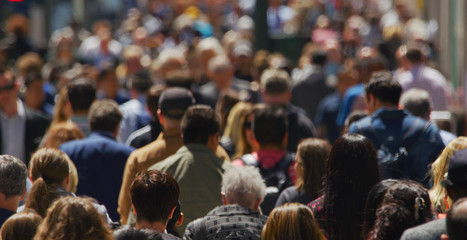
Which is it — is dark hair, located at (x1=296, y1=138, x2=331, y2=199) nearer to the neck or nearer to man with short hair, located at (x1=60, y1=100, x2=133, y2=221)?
the neck

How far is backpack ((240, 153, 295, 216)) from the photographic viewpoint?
20.7 feet

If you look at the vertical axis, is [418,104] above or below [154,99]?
below

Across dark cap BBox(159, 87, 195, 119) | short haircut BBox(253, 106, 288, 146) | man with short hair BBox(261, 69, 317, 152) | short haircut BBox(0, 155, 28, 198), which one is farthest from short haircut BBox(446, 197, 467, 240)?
man with short hair BBox(261, 69, 317, 152)

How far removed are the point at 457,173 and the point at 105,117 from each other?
3.54 m

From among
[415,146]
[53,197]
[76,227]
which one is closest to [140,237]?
[76,227]

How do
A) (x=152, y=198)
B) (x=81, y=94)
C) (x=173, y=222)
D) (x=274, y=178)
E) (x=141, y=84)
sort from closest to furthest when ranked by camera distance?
(x=152, y=198), (x=173, y=222), (x=274, y=178), (x=81, y=94), (x=141, y=84)

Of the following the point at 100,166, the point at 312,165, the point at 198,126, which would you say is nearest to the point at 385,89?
the point at 312,165

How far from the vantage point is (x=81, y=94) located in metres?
8.07

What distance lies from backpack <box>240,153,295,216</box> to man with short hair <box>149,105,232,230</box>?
1.23ft

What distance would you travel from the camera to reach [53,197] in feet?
17.0

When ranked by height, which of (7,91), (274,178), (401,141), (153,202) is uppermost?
(153,202)

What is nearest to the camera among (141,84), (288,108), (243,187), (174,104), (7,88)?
(243,187)

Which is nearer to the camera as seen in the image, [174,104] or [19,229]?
[19,229]

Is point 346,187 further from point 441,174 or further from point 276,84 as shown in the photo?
point 276,84
